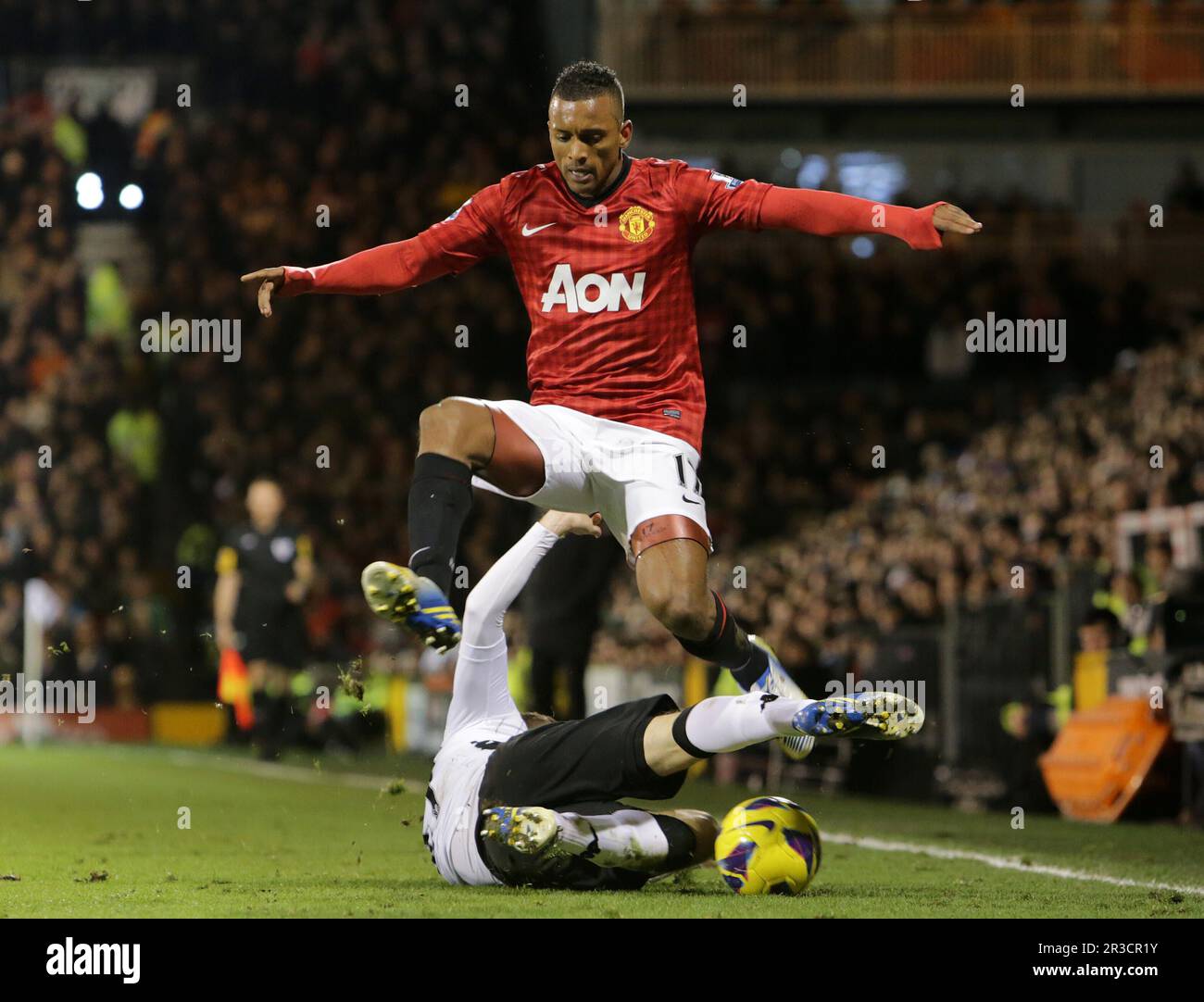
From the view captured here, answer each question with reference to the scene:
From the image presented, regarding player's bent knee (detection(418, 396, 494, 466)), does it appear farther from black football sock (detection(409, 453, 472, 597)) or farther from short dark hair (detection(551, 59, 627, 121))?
short dark hair (detection(551, 59, 627, 121))

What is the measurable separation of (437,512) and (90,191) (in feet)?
49.4

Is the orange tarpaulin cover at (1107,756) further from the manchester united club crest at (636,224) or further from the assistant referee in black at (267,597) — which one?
the assistant referee in black at (267,597)

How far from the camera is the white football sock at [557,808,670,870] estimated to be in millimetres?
5211

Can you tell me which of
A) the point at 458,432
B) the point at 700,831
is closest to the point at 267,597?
the point at 458,432

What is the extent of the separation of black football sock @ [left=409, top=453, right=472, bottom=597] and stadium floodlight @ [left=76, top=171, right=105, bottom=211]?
1422cm

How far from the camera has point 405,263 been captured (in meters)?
5.89

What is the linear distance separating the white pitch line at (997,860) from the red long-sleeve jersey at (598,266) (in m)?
1.98

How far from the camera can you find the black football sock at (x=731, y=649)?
596 centimetres

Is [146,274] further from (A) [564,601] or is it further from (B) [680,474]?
(B) [680,474]

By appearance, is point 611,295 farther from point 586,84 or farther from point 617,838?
point 617,838

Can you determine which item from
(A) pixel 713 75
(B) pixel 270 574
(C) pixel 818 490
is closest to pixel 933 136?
(A) pixel 713 75

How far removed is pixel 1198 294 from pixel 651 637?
8615 millimetres

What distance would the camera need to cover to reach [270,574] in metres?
12.8

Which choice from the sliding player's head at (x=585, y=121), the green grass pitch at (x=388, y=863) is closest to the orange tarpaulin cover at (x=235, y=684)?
the green grass pitch at (x=388, y=863)
